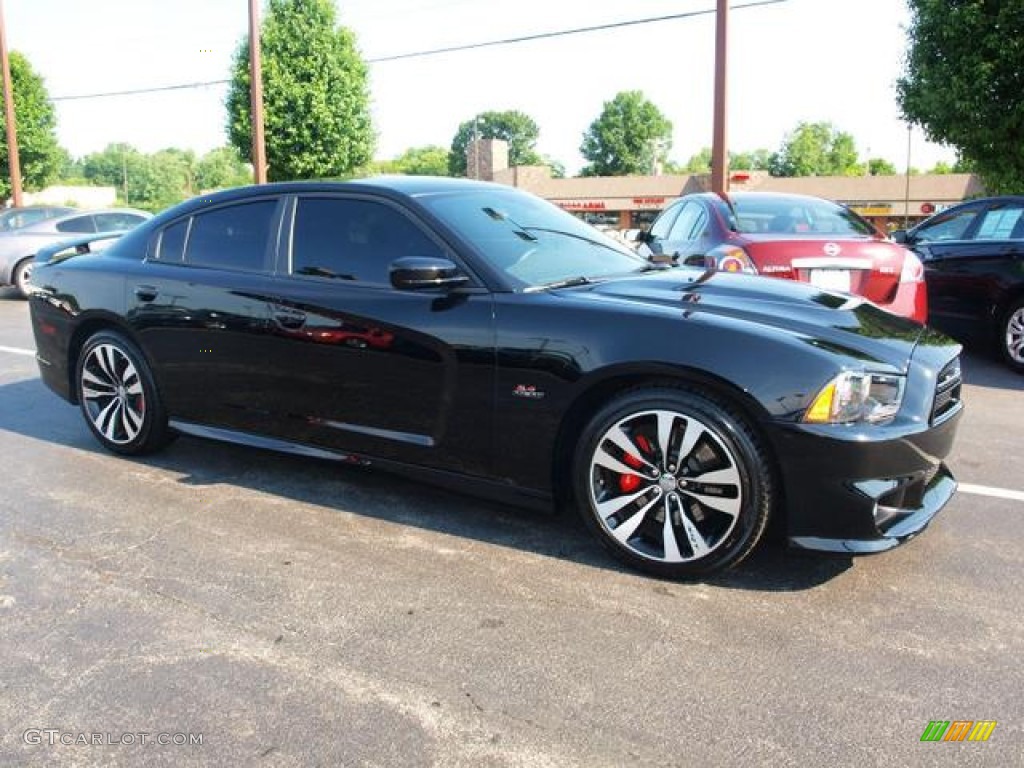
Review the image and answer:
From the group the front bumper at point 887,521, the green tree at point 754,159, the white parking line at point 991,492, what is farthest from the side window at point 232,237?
the green tree at point 754,159

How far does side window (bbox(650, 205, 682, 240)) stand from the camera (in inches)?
319

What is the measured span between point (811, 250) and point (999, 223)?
9.10ft

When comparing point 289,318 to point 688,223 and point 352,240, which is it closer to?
point 352,240

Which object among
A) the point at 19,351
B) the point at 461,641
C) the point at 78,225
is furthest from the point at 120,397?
the point at 78,225

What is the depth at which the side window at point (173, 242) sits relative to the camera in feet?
15.5

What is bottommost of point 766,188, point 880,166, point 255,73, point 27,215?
point 27,215

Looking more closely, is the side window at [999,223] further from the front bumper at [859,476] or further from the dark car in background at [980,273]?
the front bumper at [859,476]

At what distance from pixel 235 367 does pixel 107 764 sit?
2332 millimetres

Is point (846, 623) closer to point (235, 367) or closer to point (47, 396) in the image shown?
point (235, 367)

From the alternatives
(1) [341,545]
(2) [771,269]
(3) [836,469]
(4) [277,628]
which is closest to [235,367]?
(1) [341,545]

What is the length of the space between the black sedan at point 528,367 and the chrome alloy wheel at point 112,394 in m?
0.02

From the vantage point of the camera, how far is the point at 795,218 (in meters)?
6.82

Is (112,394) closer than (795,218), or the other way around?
(112,394)

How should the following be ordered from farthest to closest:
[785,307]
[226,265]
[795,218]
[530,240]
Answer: [795,218] < [226,265] < [530,240] < [785,307]
